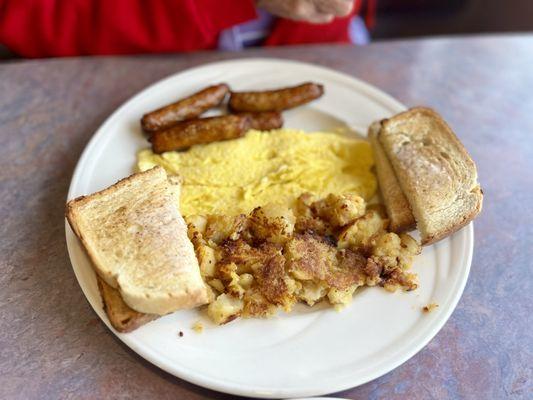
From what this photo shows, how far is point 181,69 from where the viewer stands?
2969mm

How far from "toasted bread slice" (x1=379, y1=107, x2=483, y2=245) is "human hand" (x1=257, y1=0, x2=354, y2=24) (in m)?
0.62

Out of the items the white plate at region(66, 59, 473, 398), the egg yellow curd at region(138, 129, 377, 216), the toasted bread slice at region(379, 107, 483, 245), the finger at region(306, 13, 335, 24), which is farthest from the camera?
the finger at region(306, 13, 335, 24)

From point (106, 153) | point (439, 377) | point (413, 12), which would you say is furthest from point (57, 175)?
point (413, 12)

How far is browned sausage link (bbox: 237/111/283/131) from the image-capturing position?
2.57m

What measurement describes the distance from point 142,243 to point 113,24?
1.44 meters

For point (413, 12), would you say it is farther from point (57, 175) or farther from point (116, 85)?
point (57, 175)

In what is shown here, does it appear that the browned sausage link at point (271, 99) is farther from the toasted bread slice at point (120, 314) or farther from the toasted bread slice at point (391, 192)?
the toasted bread slice at point (120, 314)

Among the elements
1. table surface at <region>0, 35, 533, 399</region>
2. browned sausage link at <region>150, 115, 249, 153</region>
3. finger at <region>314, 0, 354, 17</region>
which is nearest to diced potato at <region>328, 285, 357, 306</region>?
table surface at <region>0, 35, 533, 399</region>

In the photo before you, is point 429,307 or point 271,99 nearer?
A: point 429,307

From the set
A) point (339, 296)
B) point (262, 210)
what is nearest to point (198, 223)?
point (262, 210)

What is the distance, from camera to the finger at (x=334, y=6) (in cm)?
263

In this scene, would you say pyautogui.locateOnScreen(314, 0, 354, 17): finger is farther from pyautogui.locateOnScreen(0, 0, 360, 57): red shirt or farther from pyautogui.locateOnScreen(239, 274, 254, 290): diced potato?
pyautogui.locateOnScreen(239, 274, 254, 290): diced potato

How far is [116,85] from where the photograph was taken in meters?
→ 2.85

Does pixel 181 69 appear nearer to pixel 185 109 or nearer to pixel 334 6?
pixel 185 109
